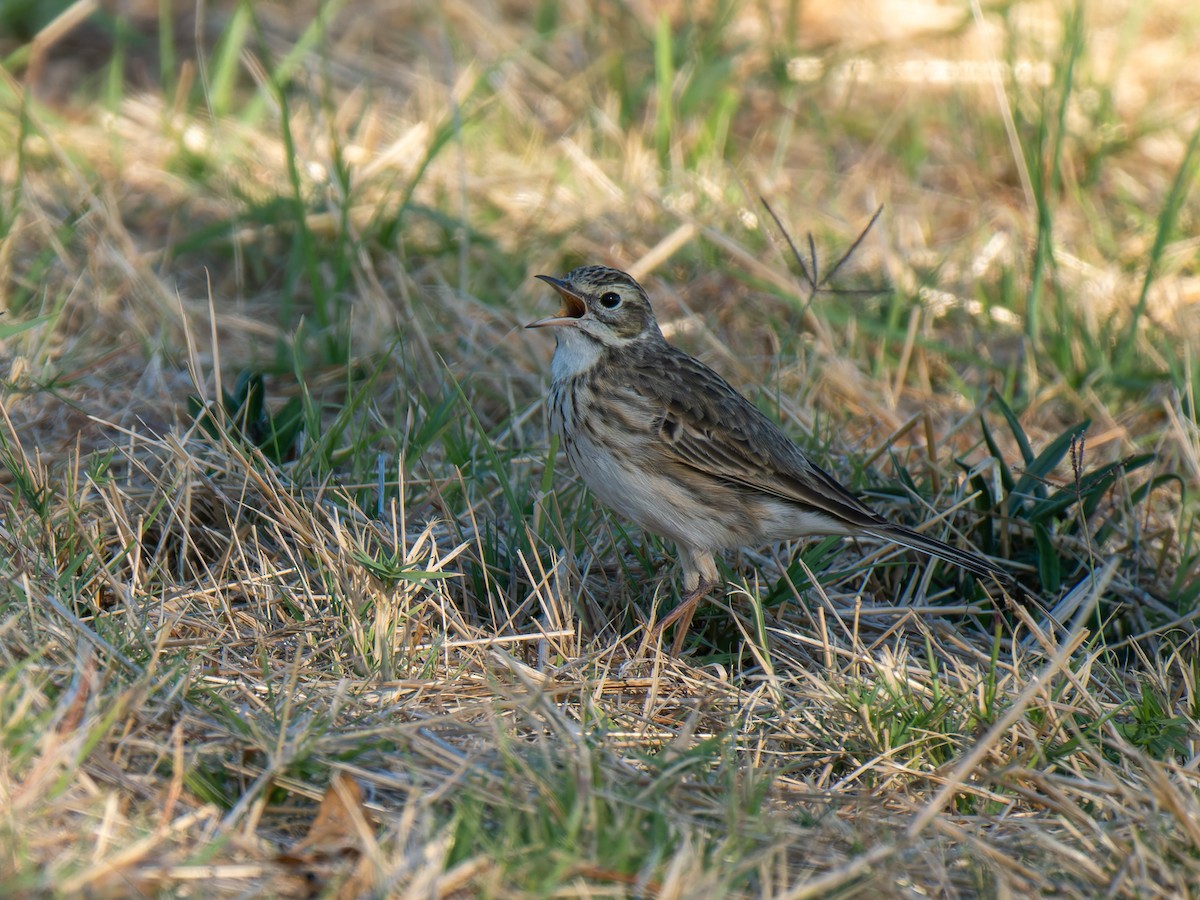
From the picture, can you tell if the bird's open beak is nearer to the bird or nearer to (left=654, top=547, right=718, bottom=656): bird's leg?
the bird

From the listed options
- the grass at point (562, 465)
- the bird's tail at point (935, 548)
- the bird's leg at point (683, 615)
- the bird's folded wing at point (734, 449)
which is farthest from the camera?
the bird's folded wing at point (734, 449)

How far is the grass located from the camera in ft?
10.6

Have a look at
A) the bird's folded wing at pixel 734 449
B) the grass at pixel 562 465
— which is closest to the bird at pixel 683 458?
the bird's folded wing at pixel 734 449

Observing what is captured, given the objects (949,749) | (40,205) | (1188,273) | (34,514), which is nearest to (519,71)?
(40,205)

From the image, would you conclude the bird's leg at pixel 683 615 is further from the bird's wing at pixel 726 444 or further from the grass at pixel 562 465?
the bird's wing at pixel 726 444

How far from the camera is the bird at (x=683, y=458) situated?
4.75 meters

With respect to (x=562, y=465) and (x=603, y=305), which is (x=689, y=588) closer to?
(x=562, y=465)

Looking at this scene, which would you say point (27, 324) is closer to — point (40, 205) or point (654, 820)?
point (40, 205)

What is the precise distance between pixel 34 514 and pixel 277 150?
12.0 ft

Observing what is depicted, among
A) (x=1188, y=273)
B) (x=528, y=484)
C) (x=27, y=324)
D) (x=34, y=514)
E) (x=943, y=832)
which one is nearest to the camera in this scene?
(x=943, y=832)

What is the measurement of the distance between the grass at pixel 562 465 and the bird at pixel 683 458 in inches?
7.8

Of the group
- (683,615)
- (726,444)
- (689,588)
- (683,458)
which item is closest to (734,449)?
(726,444)

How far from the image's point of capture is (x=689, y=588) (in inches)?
190

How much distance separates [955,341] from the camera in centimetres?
670
